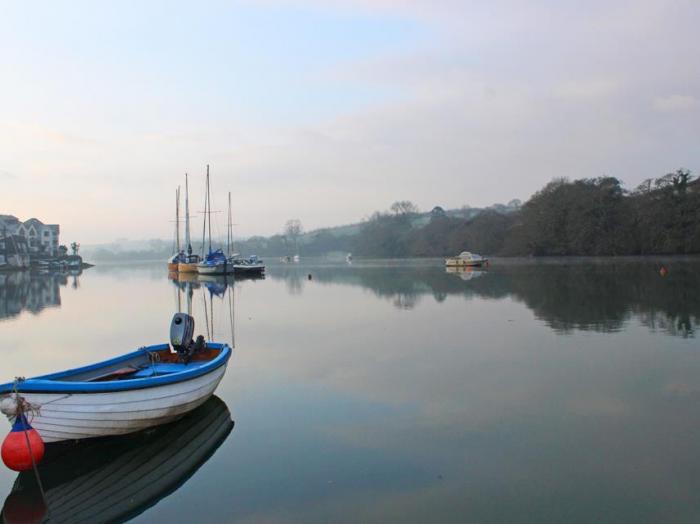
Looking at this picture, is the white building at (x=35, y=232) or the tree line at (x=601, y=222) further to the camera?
the white building at (x=35, y=232)

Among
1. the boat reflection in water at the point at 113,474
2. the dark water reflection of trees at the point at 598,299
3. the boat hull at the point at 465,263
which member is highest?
Result: the boat hull at the point at 465,263

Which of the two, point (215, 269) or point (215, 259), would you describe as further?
point (215, 259)

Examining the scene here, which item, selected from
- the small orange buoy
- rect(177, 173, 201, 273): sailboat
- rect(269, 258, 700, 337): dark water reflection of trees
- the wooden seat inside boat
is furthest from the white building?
the small orange buoy

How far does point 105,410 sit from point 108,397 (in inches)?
8.6

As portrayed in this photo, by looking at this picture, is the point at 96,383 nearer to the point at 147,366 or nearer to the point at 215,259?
the point at 147,366

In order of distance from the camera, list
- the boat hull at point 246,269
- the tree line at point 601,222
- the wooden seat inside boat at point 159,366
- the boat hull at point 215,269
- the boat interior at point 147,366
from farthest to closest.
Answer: the tree line at point 601,222 < the boat hull at point 246,269 < the boat hull at point 215,269 < the wooden seat inside boat at point 159,366 < the boat interior at point 147,366

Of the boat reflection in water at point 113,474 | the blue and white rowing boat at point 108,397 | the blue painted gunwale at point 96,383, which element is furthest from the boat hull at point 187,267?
the boat reflection in water at point 113,474

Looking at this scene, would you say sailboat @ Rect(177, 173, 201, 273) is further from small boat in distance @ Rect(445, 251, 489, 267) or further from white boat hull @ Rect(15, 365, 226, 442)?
white boat hull @ Rect(15, 365, 226, 442)

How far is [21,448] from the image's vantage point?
7305 millimetres

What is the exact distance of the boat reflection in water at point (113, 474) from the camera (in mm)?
6852

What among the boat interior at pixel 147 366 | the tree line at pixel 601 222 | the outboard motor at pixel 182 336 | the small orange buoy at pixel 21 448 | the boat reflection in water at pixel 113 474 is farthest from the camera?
the tree line at pixel 601 222

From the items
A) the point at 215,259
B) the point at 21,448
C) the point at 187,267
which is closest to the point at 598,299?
the point at 21,448

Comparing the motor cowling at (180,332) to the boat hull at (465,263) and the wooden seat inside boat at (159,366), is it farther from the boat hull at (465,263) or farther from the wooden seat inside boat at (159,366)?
the boat hull at (465,263)

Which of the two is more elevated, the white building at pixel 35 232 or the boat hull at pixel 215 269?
the white building at pixel 35 232
